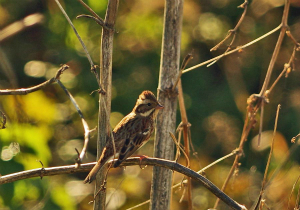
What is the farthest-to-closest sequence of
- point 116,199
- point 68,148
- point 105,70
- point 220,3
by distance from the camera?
1. point 220,3
2. point 68,148
3. point 116,199
4. point 105,70

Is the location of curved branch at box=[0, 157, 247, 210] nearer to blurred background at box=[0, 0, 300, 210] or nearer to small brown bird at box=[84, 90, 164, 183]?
small brown bird at box=[84, 90, 164, 183]

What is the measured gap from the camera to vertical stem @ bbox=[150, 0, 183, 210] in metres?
3.00

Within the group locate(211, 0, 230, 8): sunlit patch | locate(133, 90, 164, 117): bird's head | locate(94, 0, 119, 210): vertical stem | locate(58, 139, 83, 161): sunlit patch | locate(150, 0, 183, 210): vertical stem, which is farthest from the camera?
locate(211, 0, 230, 8): sunlit patch

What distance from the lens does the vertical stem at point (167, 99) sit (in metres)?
3.00

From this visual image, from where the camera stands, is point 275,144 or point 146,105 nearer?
point 146,105

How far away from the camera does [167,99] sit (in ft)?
10.1

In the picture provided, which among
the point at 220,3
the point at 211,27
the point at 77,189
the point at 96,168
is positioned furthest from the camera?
the point at 220,3

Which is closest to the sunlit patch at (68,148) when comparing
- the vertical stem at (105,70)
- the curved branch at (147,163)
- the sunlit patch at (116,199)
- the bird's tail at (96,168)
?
the sunlit patch at (116,199)

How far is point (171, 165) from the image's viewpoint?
106 inches

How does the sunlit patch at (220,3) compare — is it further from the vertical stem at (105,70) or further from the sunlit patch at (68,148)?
the vertical stem at (105,70)

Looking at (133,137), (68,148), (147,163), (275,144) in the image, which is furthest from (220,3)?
(147,163)

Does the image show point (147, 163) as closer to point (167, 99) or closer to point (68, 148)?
point (167, 99)

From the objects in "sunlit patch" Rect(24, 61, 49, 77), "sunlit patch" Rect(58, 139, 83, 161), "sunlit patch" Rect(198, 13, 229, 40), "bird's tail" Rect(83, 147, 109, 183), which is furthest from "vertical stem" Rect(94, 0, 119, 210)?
"sunlit patch" Rect(198, 13, 229, 40)

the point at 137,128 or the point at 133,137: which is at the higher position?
the point at 137,128
